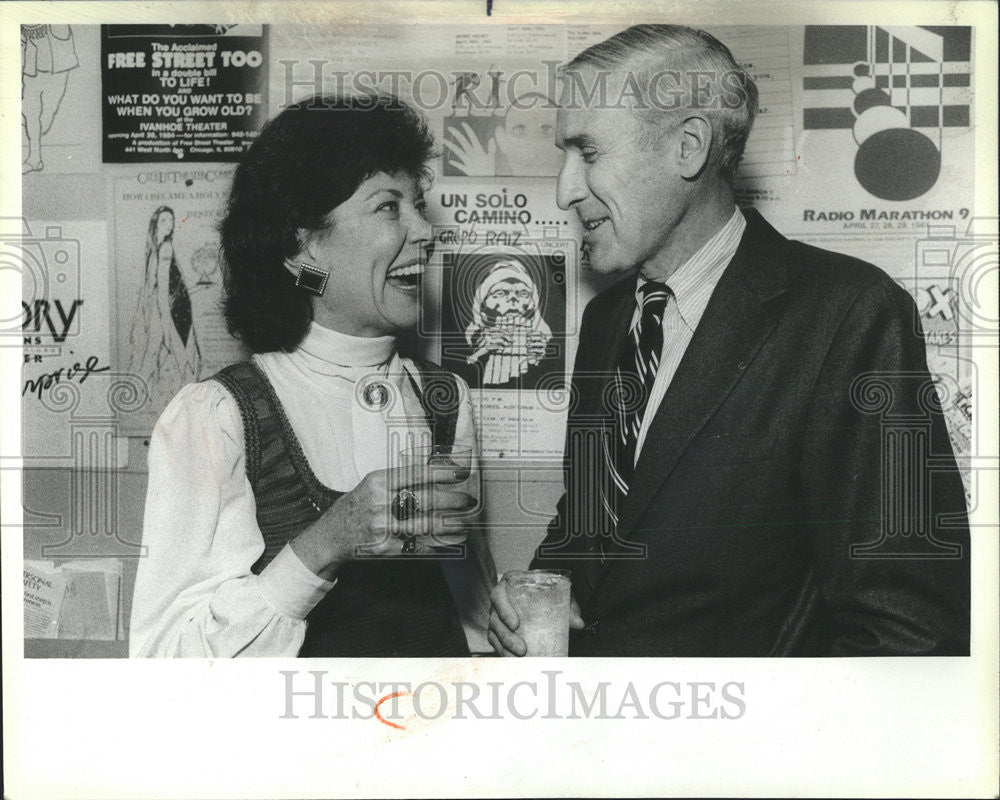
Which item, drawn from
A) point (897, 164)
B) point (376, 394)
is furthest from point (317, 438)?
point (897, 164)

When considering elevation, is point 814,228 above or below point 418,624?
above

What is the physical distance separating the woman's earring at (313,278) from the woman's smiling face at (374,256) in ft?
0.03

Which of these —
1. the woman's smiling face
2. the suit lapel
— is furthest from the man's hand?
the woman's smiling face

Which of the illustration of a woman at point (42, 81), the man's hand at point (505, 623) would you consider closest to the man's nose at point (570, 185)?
the man's hand at point (505, 623)

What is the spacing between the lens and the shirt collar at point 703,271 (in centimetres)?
219

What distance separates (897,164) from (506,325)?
885 mm

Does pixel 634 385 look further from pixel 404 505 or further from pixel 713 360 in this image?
pixel 404 505

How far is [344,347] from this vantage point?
2.20 meters

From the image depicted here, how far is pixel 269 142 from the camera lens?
7.29 ft

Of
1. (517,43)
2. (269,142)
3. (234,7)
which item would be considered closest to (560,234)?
(517,43)

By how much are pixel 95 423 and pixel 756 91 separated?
154 centimetres

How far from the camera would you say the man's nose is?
2.22m

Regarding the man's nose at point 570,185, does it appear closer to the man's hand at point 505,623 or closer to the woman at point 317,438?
the woman at point 317,438

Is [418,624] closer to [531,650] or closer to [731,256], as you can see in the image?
[531,650]
